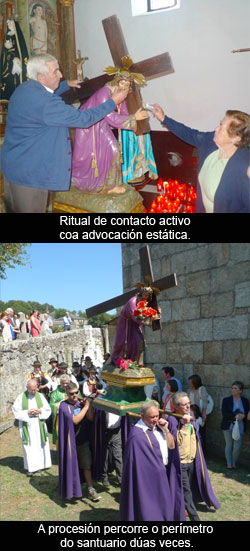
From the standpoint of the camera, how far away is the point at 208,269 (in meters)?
8.20

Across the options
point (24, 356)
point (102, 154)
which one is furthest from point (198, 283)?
point (24, 356)

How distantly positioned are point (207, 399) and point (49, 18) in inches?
223

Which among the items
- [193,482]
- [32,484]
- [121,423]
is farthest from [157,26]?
[32,484]

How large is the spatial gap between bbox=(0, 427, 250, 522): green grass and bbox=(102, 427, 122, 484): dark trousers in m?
0.21

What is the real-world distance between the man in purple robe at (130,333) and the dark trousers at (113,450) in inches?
66.2

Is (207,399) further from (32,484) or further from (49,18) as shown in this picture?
(49,18)

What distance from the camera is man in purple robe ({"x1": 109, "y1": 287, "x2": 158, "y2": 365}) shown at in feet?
15.6

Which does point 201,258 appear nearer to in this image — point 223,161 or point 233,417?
point 223,161

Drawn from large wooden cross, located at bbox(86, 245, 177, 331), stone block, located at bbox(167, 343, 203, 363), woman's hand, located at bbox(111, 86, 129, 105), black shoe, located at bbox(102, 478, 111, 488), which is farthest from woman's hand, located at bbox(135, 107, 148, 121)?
black shoe, located at bbox(102, 478, 111, 488)

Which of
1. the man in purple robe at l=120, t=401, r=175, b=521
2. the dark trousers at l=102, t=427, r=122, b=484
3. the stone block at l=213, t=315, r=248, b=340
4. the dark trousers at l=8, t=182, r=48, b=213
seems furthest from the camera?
the stone block at l=213, t=315, r=248, b=340

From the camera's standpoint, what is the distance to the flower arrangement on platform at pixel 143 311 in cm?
464

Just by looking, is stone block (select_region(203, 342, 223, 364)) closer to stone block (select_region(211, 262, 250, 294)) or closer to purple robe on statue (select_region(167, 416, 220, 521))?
stone block (select_region(211, 262, 250, 294))

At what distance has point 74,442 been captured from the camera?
618 centimetres

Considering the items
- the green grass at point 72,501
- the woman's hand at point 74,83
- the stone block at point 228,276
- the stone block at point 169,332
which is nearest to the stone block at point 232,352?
the stone block at point 228,276
